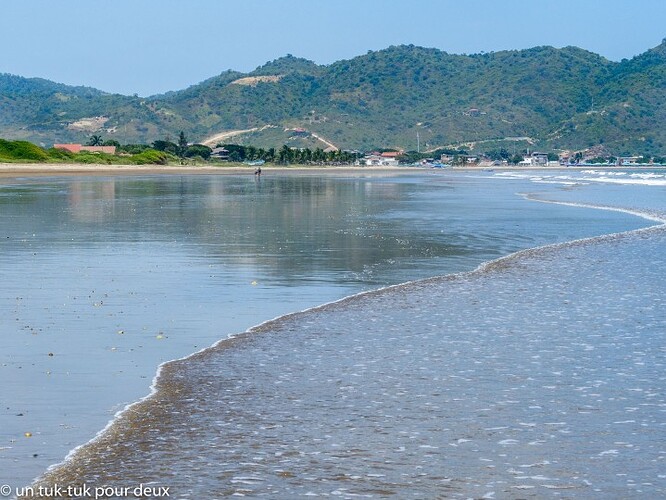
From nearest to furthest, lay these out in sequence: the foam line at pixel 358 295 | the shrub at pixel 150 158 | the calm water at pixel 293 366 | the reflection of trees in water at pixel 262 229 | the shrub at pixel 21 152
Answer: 1. the calm water at pixel 293 366
2. the foam line at pixel 358 295
3. the reflection of trees in water at pixel 262 229
4. the shrub at pixel 21 152
5. the shrub at pixel 150 158

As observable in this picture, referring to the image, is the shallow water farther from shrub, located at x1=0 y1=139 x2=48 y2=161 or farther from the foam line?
shrub, located at x1=0 y1=139 x2=48 y2=161

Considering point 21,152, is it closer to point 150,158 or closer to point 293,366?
point 150,158

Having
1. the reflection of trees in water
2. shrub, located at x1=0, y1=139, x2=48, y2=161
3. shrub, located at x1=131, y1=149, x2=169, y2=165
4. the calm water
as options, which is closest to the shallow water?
the calm water

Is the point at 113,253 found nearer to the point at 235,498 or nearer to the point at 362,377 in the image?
the point at 362,377

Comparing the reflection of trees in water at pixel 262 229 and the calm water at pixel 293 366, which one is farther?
the reflection of trees in water at pixel 262 229

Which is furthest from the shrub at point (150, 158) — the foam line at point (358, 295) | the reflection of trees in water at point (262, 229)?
the foam line at point (358, 295)

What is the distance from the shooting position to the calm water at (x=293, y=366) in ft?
28.8

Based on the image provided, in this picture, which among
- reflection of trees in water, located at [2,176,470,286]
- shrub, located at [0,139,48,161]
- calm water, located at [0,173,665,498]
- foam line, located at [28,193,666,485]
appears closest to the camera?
calm water, located at [0,173,665,498]

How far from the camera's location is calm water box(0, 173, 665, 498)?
28.8 ft

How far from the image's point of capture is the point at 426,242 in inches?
1162

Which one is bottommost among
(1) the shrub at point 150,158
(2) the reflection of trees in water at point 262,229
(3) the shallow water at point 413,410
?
(3) the shallow water at point 413,410

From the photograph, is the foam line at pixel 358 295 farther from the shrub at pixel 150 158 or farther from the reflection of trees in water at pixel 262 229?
the shrub at pixel 150 158

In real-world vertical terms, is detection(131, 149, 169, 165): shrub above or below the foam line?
above

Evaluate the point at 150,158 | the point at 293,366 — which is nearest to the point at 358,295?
the point at 293,366
